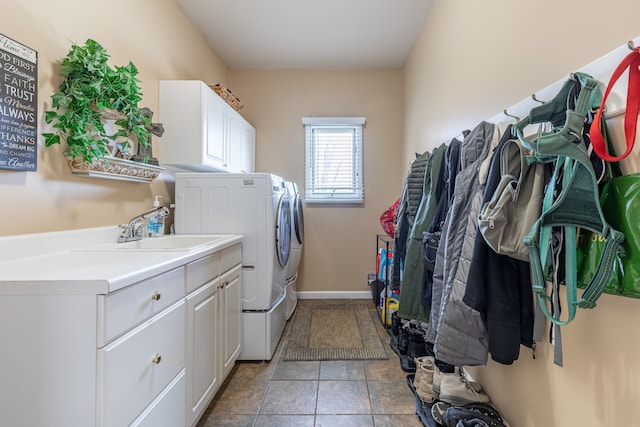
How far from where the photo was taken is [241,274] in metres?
2.17

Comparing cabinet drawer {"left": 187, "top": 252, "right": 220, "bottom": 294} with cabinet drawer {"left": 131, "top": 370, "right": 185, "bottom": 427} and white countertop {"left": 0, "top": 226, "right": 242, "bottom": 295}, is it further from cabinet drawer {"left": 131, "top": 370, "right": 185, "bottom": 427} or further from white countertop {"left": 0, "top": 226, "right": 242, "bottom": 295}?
cabinet drawer {"left": 131, "top": 370, "right": 185, "bottom": 427}

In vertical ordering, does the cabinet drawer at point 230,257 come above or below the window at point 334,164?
below

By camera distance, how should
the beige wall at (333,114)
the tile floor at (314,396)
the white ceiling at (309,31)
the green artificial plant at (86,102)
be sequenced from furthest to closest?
the beige wall at (333,114)
the white ceiling at (309,31)
the tile floor at (314,396)
the green artificial plant at (86,102)

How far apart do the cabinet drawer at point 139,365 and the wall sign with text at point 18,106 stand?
877 mm

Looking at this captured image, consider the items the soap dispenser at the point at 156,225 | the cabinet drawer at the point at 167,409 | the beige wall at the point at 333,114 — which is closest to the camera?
the cabinet drawer at the point at 167,409

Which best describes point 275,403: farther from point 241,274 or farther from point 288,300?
point 288,300

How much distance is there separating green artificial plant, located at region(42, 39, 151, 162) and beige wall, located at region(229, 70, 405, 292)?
2090mm

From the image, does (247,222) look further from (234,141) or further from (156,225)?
(234,141)

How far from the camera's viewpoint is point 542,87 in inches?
46.9

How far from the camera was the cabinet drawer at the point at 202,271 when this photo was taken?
142 centimetres

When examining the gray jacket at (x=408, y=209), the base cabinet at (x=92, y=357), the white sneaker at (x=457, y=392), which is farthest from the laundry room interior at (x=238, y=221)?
the gray jacket at (x=408, y=209)

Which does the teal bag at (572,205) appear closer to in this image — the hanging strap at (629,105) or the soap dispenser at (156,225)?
the hanging strap at (629,105)

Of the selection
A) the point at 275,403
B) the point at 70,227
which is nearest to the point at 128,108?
the point at 70,227

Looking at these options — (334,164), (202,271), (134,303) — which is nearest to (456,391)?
(202,271)
